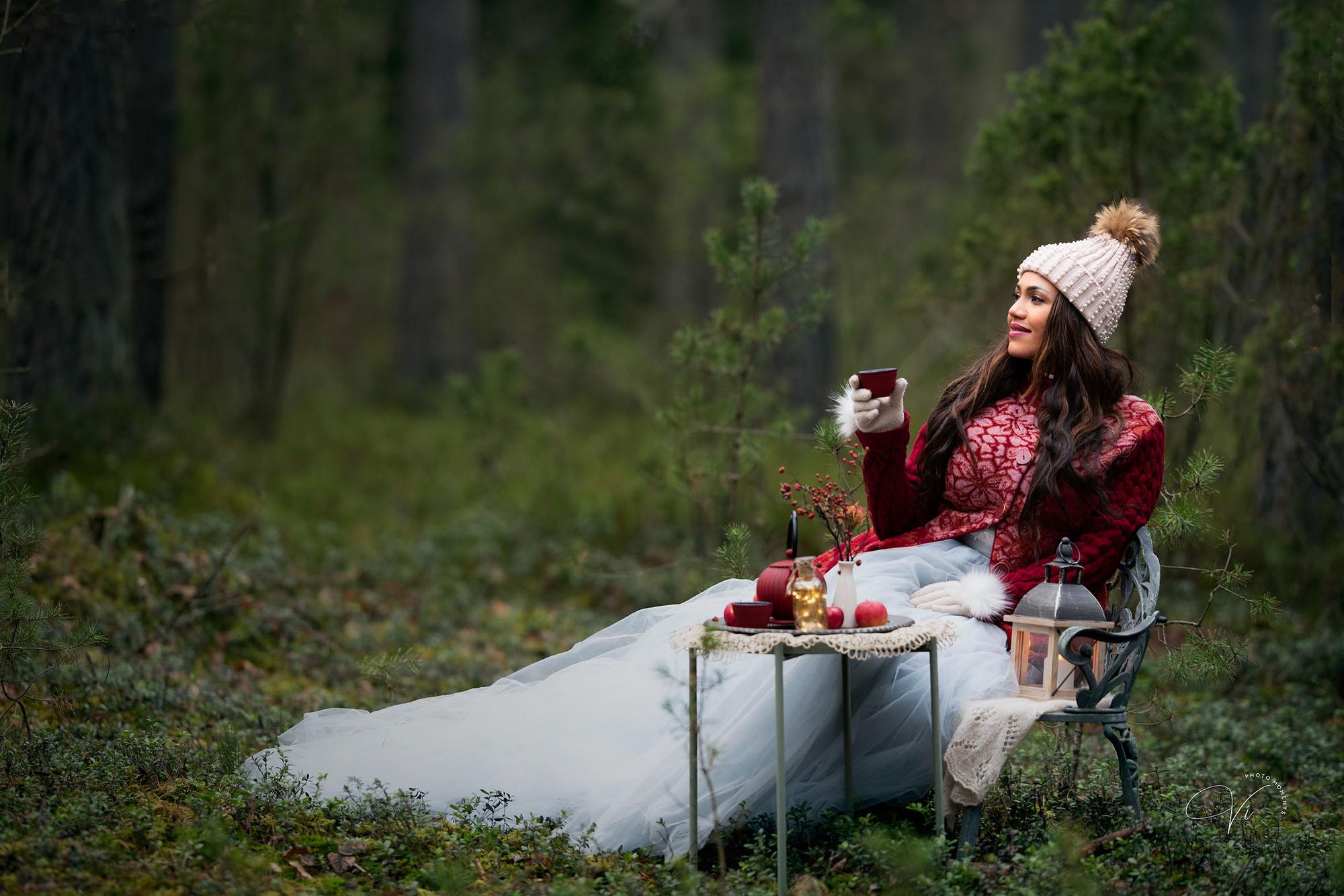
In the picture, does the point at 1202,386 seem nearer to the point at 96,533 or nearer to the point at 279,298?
the point at 96,533

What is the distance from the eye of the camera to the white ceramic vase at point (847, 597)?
3.43 metres

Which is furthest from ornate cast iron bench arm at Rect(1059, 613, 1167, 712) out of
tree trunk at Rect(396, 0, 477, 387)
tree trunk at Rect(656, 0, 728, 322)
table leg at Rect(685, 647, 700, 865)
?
tree trunk at Rect(396, 0, 477, 387)

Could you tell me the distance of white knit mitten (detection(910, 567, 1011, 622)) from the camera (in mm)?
3783

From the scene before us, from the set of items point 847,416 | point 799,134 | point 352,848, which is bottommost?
point 352,848

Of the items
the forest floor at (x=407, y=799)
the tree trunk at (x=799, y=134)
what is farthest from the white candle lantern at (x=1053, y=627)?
the tree trunk at (x=799, y=134)

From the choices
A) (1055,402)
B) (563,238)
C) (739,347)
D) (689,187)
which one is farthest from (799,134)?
(1055,402)

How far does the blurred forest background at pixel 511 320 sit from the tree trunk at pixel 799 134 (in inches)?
1.3

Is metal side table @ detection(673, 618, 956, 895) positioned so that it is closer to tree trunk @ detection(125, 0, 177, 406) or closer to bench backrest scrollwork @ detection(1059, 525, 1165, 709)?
bench backrest scrollwork @ detection(1059, 525, 1165, 709)

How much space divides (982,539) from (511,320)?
12.9 m

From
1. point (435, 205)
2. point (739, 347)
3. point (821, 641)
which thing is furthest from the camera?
point (435, 205)

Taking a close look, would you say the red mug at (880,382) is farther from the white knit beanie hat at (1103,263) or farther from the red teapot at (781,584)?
the white knit beanie hat at (1103,263)

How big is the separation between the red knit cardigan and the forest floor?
2.15ft

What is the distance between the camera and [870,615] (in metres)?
3.43

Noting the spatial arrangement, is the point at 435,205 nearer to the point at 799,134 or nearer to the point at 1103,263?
the point at 799,134
